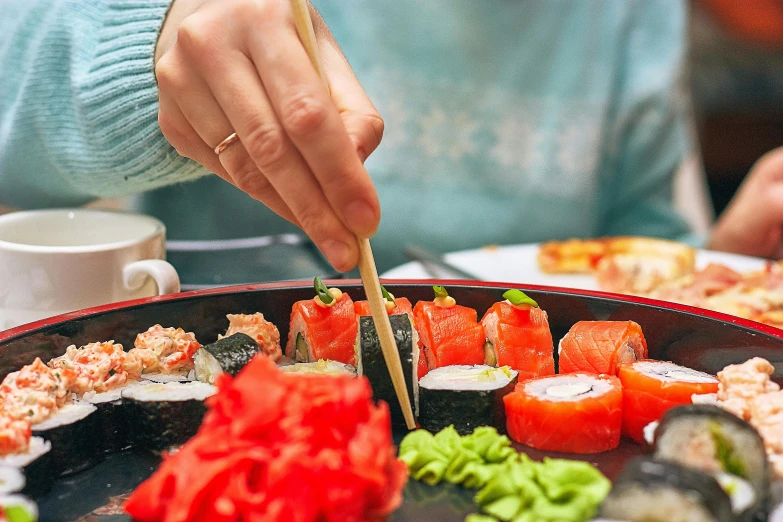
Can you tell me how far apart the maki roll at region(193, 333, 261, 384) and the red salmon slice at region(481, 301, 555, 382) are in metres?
0.42

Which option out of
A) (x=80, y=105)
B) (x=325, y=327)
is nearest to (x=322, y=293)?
(x=325, y=327)

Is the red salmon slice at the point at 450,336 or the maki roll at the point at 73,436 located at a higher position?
the red salmon slice at the point at 450,336

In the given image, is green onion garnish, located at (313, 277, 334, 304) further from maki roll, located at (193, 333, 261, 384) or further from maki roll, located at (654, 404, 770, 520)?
maki roll, located at (654, 404, 770, 520)

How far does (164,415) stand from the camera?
1077 millimetres

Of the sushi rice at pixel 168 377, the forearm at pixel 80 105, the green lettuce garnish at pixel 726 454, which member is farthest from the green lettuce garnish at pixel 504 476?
the forearm at pixel 80 105

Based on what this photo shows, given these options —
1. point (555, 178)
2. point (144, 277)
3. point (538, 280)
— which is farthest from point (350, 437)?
point (555, 178)

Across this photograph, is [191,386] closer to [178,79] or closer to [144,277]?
[144,277]

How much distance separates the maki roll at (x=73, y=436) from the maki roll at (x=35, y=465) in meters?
0.01

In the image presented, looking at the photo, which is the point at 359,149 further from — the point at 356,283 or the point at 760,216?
the point at 760,216

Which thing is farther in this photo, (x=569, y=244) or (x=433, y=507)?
(x=569, y=244)

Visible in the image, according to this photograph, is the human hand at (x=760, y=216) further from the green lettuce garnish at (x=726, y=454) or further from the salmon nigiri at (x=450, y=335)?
the green lettuce garnish at (x=726, y=454)

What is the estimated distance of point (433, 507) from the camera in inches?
37.2

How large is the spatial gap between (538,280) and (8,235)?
1.48 meters

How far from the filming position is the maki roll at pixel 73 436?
→ 101 centimetres
